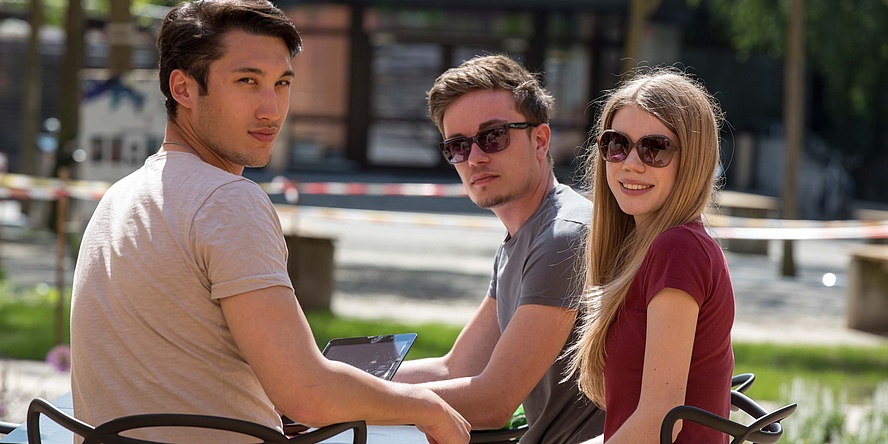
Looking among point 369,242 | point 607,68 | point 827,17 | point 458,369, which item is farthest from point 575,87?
point 458,369

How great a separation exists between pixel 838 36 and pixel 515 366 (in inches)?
786

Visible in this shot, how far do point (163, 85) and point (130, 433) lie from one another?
720mm

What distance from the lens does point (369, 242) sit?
47.2ft

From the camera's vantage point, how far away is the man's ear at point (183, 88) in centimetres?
237

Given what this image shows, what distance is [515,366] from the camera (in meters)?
2.85

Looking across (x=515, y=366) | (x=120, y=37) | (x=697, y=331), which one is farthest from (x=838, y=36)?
(x=697, y=331)

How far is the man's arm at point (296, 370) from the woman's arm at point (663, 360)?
51 centimetres

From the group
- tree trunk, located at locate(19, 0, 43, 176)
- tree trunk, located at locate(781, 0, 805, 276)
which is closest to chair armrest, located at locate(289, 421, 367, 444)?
tree trunk, located at locate(781, 0, 805, 276)

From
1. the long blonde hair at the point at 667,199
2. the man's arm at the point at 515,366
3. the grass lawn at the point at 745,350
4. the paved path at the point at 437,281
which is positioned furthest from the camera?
the paved path at the point at 437,281

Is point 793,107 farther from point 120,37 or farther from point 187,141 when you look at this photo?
point 187,141

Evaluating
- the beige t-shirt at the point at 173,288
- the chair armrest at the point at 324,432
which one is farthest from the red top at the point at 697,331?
the beige t-shirt at the point at 173,288

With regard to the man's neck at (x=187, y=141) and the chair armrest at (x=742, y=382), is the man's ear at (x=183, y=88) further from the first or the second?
the chair armrest at (x=742, y=382)

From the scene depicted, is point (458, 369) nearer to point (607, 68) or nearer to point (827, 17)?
point (827, 17)

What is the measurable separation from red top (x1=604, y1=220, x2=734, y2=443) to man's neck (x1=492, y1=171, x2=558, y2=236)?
30.2 inches
